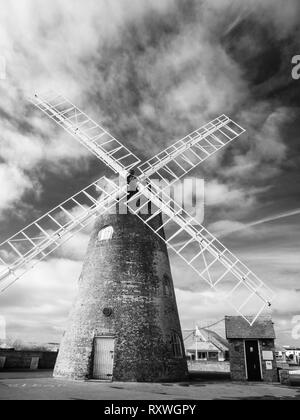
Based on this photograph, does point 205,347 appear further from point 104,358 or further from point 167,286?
point 104,358

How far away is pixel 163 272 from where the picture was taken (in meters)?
16.7

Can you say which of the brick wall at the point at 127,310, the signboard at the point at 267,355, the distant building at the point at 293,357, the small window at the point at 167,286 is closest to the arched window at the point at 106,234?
the brick wall at the point at 127,310

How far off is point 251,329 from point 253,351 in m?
1.07

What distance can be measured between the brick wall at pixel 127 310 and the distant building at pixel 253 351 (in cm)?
305

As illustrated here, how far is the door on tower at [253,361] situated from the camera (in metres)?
16.6

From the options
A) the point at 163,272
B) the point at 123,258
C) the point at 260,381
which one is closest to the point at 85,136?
the point at 123,258

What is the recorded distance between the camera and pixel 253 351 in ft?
55.9

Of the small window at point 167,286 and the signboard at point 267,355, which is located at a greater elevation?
the small window at point 167,286

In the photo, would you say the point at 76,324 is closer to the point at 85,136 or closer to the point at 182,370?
the point at 182,370

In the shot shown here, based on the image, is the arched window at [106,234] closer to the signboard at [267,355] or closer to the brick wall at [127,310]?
the brick wall at [127,310]

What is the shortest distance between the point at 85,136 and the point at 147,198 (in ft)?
16.1

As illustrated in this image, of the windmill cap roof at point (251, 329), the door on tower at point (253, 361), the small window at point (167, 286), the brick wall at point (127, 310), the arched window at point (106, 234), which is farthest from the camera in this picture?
the windmill cap roof at point (251, 329)

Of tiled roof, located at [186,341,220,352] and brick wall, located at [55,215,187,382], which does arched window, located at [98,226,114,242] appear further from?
tiled roof, located at [186,341,220,352]
